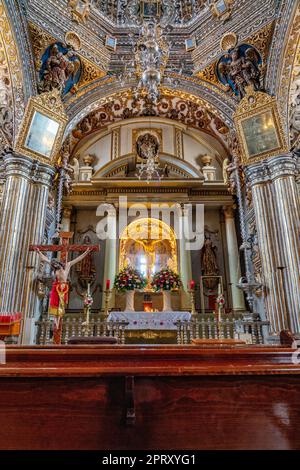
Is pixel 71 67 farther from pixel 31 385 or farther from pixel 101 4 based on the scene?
pixel 31 385

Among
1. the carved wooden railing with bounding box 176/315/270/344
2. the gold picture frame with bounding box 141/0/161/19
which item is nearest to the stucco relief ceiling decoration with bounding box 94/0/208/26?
the gold picture frame with bounding box 141/0/161/19

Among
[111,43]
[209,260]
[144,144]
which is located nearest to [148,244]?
[209,260]

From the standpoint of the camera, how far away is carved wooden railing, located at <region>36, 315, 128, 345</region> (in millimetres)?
6594

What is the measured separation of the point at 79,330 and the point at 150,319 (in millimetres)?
1712

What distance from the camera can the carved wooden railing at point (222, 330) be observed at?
665cm

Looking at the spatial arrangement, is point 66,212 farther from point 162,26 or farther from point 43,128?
point 162,26

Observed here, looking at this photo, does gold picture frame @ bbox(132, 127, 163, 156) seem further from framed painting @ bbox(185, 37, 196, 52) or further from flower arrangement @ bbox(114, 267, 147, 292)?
flower arrangement @ bbox(114, 267, 147, 292)

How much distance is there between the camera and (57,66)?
7.91m

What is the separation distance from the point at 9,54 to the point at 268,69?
6.49 m

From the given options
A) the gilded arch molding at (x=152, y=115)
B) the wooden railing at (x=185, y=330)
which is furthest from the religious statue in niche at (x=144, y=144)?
the wooden railing at (x=185, y=330)

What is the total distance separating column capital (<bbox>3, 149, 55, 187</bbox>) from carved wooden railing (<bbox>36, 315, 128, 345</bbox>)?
3408mm

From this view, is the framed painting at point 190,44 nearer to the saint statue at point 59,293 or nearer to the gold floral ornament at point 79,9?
the gold floral ornament at point 79,9

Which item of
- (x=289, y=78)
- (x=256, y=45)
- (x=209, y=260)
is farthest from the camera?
(x=209, y=260)
